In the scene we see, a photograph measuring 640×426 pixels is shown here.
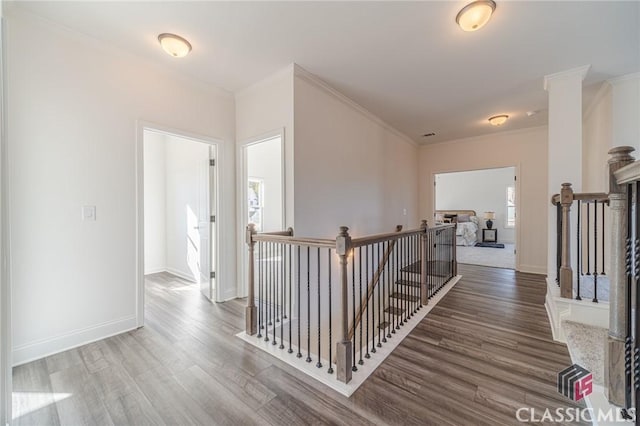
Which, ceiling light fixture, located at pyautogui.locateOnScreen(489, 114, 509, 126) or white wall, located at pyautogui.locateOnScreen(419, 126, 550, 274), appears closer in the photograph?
ceiling light fixture, located at pyautogui.locateOnScreen(489, 114, 509, 126)

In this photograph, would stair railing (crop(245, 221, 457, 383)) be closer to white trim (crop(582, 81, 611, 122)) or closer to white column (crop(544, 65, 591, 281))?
white column (crop(544, 65, 591, 281))

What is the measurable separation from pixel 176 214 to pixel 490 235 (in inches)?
370

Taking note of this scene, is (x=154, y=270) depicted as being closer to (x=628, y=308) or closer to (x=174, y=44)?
(x=174, y=44)

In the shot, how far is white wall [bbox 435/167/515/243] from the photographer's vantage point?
8961 millimetres

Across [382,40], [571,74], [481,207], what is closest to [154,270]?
[382,40]

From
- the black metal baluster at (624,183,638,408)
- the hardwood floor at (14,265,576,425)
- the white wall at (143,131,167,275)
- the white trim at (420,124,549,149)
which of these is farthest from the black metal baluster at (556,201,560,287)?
the white wall at (143,131,167,275)

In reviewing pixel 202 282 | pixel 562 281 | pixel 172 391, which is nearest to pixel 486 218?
pixel 562 281

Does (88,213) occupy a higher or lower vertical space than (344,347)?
higher

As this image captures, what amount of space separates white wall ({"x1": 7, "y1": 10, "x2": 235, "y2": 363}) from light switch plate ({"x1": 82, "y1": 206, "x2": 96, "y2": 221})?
4 cm

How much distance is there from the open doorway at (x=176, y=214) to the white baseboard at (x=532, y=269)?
554 centimetres

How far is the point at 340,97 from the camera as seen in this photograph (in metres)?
3.56

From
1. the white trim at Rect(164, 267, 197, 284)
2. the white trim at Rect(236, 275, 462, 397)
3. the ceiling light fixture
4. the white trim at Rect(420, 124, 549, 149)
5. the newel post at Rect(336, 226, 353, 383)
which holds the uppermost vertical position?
the white trim at Rect(420, 124, 549, 149)

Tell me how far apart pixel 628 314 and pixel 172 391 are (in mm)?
2617

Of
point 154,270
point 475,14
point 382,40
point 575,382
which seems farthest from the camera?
point 154,270
